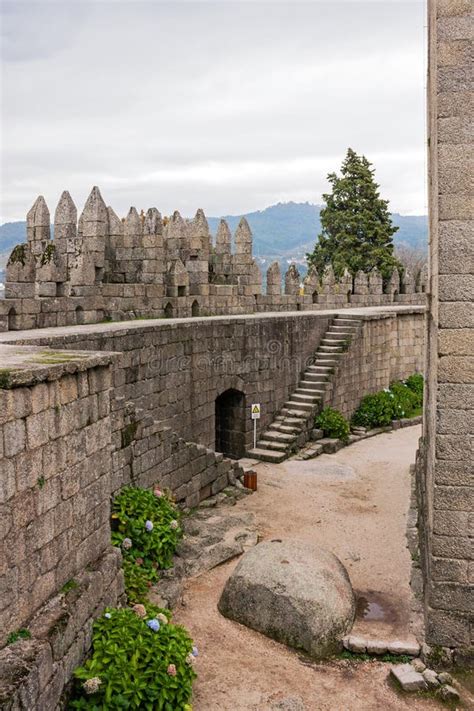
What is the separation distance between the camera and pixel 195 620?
819cm

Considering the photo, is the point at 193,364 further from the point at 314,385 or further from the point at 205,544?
the point at 314,385

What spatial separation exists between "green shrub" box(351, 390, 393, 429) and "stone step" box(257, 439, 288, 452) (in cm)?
390

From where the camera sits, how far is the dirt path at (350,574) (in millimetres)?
6898

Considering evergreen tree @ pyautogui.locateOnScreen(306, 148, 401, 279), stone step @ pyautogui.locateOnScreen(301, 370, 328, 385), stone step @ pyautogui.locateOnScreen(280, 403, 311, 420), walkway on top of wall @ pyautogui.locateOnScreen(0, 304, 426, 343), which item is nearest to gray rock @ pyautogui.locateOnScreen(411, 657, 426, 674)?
walkway on top of wall @ pyautogui.locateOnScreen(0, 304, 426, 343)

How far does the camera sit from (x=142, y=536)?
8.66m

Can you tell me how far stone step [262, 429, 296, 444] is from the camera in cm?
1645

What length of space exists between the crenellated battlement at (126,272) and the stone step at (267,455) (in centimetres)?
355

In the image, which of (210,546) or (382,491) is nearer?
(210,546)

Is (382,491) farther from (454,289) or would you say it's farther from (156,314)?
(454,289)

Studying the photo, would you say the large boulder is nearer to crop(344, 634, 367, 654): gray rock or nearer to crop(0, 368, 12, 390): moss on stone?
crop(344, 634, 367, 654): gray rock

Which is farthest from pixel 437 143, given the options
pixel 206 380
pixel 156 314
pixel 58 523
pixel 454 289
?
pixel 156 314

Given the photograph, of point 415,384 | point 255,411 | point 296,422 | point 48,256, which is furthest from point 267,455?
point 415,384

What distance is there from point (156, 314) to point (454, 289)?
366 inches

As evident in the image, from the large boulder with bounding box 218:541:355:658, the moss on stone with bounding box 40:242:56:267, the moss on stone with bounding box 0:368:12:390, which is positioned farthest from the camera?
the moss on stone with bounding box 40:242:56:267
